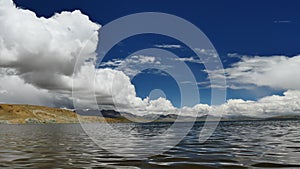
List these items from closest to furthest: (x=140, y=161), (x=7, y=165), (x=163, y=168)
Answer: (x=163, y=168) → (x=7, y=165) → (x=140, y=161)

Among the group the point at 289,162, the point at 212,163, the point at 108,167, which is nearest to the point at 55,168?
the point at 108,167

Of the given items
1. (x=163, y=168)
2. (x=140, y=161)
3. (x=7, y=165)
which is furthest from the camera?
(x=140, y=161)

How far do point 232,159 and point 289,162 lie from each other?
339 cm

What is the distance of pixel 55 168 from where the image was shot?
15812 millimetres

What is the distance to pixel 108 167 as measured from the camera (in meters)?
16.2

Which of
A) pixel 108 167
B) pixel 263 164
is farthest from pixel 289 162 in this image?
pixel 108 167

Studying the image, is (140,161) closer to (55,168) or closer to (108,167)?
(108,167)

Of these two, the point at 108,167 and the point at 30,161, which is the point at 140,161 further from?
the point at 30,161

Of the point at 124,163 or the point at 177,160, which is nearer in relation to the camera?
the point at 124,163

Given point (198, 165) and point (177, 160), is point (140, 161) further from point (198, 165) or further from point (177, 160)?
point (198, 165)

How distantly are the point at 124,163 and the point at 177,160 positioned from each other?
11.9 feet

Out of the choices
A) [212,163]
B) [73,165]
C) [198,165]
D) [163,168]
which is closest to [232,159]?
[212,163]

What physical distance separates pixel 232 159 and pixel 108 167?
8208mm

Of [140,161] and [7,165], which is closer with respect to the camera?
A: [7,165]
